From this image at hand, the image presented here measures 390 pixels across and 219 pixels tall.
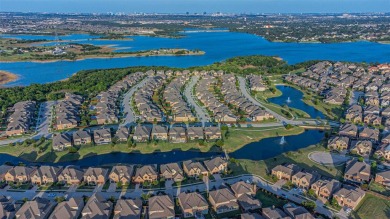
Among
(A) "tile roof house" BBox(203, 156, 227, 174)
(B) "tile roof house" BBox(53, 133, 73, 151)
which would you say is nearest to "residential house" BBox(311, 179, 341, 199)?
(A) "tile roof house" BBox(203, 156, 227, 174)

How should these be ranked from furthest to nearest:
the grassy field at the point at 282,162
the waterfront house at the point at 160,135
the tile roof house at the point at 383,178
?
the waterfront house at the point at 160,135 < the grassy field at the point at 282,162 < the tile roof house at the point at 383,178

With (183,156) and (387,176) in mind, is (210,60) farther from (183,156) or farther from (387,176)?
(387,176)

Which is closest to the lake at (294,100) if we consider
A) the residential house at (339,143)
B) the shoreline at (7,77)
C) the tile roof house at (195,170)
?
the residential house at (339,143)

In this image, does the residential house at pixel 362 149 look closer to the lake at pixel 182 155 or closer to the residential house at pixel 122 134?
the lake at pixel 182 155

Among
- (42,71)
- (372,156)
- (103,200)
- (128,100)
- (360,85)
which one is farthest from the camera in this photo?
(42,71)

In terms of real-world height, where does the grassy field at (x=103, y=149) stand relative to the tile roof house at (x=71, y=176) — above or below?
below

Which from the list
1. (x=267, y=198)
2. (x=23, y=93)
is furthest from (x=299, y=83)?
(x=23, y=93)

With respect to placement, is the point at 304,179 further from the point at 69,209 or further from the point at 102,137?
the point at 102,137
